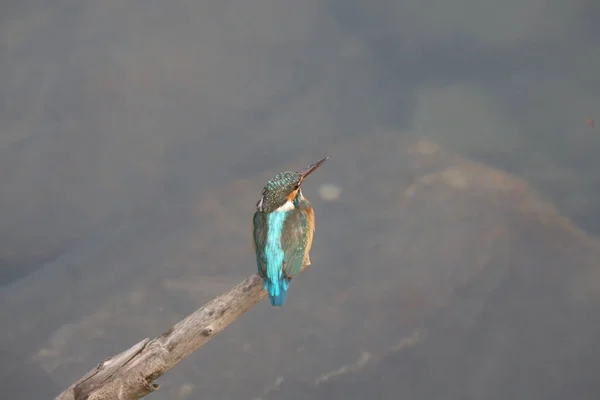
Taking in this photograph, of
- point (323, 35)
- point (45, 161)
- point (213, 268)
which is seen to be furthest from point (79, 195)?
point (323, 35)

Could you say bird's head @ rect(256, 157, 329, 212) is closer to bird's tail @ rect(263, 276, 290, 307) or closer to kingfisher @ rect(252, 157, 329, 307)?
kingfisher @ rect(252, 157, 329, 307)

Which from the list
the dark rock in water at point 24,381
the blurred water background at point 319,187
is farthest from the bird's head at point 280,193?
the dark rock in water at point 24,381

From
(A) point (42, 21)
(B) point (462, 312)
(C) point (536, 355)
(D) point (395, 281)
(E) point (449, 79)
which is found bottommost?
(C) point (536, 355)

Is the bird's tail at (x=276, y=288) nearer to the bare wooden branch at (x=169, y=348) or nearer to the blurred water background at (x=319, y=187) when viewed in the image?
the bare wooden branch at (x=169, y=348)

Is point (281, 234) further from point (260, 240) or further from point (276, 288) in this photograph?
point (276, 288)

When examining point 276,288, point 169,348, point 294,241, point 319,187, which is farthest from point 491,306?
point 169,348

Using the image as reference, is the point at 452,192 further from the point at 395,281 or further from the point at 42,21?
the point at 42,21
